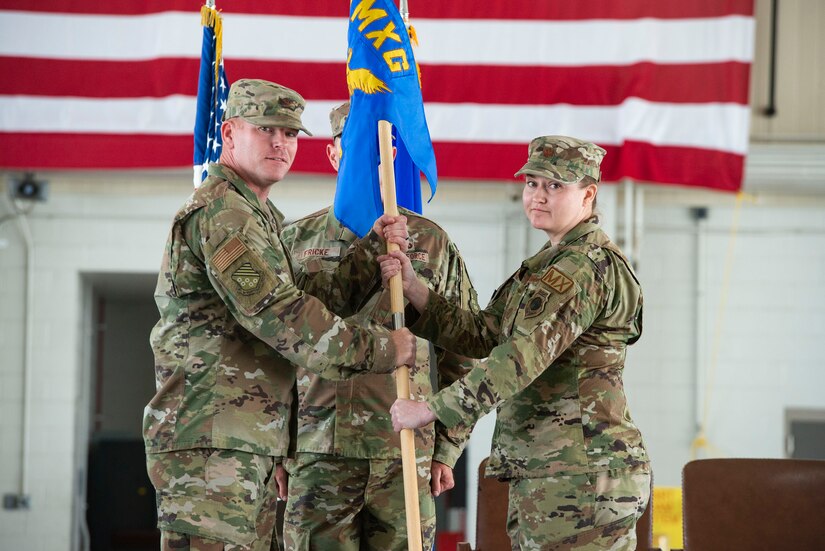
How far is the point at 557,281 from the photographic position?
2.89m

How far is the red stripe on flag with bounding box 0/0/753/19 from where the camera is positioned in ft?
22.8

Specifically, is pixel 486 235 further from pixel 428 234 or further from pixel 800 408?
pixel 428 234

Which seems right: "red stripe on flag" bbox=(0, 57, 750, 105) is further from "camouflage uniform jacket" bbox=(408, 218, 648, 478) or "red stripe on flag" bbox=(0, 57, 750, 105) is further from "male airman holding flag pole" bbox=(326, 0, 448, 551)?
"camouflage uniform jacket" bbox=(408, 218, 648, 478)

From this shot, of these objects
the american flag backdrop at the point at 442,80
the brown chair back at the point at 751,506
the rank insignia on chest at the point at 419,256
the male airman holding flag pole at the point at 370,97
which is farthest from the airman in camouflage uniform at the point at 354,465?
the american flag backdrop at the point at 442,80

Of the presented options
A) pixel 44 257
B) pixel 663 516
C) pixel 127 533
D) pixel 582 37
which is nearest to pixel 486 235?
pixel 582 37

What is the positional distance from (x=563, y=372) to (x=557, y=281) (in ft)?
0.83

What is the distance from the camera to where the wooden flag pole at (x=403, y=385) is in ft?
9.92

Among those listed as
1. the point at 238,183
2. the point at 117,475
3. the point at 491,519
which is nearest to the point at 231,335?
the point at 238,183

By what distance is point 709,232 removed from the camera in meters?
7.61

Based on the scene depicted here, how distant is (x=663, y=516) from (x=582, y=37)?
3.10 metres

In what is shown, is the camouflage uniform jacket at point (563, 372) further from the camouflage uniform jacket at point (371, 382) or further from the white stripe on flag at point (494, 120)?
the white stripe on flag at point (494, 120)

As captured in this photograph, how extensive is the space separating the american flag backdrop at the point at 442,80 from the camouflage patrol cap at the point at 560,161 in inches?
148

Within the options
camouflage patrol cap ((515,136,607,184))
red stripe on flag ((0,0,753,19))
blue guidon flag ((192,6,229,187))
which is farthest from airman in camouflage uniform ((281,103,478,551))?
red stripe on flag ((0,0,753,19))

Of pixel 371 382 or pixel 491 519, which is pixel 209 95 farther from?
pixel 491 519
